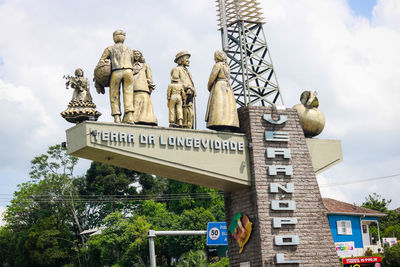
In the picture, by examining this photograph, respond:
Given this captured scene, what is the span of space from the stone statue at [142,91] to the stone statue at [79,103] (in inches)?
43.2

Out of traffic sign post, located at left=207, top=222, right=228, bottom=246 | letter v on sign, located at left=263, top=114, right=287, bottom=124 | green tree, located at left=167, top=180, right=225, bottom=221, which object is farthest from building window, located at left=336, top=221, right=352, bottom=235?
letter v on sign, located at left=263, top=114, right=287, bottom=124

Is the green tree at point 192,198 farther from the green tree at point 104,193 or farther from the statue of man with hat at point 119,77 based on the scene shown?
the statue of man with hat at point 119,77

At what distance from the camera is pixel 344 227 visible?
35562 millimetres

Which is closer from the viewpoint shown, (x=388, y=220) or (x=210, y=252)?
(x=210, y=252)

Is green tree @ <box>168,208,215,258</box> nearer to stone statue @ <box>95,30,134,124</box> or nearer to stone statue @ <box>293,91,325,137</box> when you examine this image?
stone statue @ <box>293,91,325,137</box>

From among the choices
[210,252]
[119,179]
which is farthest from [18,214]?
[210,252]

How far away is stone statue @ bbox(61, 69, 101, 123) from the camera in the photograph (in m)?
14.7

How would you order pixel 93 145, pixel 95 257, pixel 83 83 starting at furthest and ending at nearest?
pixel 95 257 → pixel 83 83 → pixel 93 145

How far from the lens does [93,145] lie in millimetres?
13805

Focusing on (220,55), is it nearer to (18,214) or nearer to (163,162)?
(163,162)

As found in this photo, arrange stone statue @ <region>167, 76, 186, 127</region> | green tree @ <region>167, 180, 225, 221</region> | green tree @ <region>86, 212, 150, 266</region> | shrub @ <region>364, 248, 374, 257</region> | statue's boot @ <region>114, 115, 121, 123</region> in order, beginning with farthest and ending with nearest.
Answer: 1. green tree @ <region>167, 180, 225, 221</region>
2. green tree @ <region>86, 212, 150, 266</region>
3. shrub @ <region>364, 248, 374, 257</region>
4. stone statue @ <region>167, 76, 186, 127</region>
5. statue's boot @ <region>114, 115, 121, 123</region>

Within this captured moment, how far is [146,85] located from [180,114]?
1175mm

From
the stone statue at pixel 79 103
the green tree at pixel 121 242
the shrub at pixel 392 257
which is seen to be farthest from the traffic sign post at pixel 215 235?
the green tree at pixel 121 242

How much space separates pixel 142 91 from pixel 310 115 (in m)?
4.89
